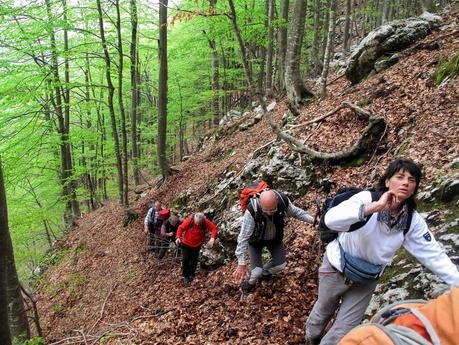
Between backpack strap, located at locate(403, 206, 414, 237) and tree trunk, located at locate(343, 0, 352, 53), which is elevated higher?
tree trunk, located at locate(343, 0, 352, 53)

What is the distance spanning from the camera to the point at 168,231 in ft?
34.7

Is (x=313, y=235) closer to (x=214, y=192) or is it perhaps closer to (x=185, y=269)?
(x=185, y=269)

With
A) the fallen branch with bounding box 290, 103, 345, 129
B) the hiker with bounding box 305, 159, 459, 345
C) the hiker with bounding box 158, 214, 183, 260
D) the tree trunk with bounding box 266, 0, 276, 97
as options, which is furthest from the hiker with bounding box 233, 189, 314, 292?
the tree trunk with bounding box 266, 0, 276, 97

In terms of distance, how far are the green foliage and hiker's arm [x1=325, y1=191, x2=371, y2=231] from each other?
5.81m

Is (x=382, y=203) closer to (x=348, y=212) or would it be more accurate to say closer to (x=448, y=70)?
(x=348, y=212)

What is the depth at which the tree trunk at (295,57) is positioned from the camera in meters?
9.91

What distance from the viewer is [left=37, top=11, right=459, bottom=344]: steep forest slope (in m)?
5.42

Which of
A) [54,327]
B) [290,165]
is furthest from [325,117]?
[54,327]

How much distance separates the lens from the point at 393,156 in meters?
6.23

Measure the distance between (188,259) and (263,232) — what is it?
3709 mm

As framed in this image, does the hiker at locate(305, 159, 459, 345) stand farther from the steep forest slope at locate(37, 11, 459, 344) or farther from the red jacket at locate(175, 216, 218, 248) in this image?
the red jacket at locate(175, 216, 218, 248)

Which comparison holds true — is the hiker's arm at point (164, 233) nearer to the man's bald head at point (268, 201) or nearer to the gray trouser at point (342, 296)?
the man's bald head at point (268, 201)

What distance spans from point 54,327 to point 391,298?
34.6 ft

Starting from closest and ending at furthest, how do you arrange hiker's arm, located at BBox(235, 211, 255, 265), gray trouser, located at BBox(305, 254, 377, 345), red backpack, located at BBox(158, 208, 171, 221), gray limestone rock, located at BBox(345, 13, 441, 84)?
gray trouser, located at BBox(305, 254, 377, 345) < hiker's arm, located at BBox(235, 211, 255, 265) < gray limestone rock, located at BBox(345, 13, 441, 84) < red backpack, located at BBox(158, 208, 171, 221)
